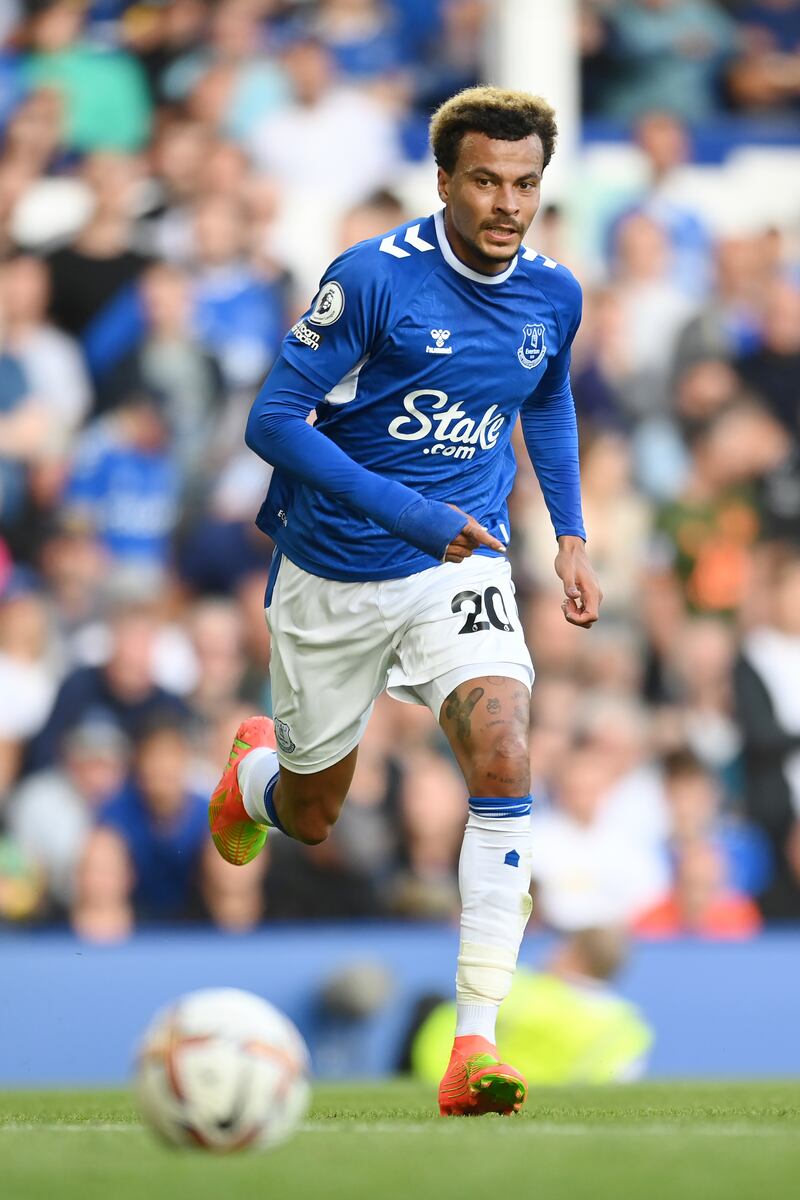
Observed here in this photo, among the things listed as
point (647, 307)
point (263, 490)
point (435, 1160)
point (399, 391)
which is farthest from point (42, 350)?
point (435, 1160)

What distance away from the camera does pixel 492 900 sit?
5.32m

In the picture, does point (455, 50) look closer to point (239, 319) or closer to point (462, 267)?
point (239, 319)

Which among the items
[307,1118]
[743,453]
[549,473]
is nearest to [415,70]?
[743,453]

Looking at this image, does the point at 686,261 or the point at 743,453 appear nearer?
the point at 743,453

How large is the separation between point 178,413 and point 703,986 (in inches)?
150

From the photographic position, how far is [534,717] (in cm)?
993

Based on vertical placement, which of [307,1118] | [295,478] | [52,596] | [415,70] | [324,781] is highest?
[415,70]

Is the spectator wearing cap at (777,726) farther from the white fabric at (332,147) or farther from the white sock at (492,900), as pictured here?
the white sock at (492,900)

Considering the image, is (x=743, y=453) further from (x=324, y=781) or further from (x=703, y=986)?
(x=324, y=781)

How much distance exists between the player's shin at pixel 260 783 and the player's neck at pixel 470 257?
5.85ft

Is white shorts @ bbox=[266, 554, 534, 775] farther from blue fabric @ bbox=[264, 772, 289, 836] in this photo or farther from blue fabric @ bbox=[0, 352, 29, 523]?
blue fabric @ bbox=[0, 352, 29, 523]

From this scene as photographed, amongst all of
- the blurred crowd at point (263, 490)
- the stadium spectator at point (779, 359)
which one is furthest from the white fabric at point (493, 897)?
the stadium spectator at point (779, 359)

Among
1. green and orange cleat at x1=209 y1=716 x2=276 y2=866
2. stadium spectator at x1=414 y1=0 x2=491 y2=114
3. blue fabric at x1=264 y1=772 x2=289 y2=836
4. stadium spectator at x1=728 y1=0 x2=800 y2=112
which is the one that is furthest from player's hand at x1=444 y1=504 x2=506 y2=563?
stadium spectator at x1=728 y1=0 x2=800 y2=112

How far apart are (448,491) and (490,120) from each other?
98 centimetres
